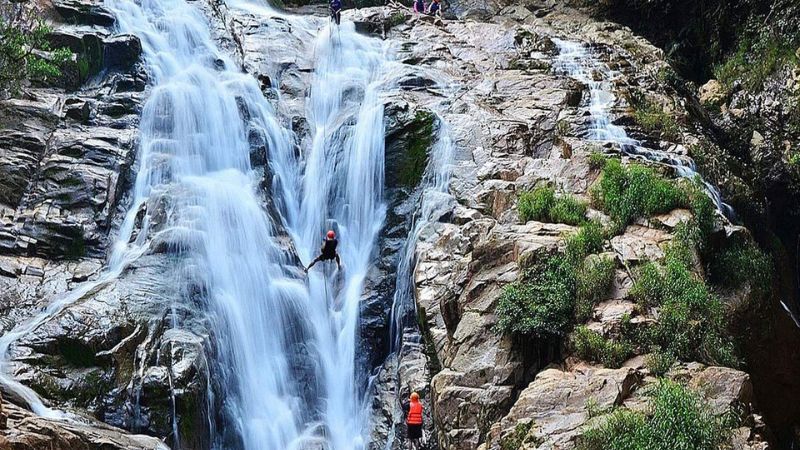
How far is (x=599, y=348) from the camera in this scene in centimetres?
1211

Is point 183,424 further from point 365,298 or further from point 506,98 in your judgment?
point 506,98

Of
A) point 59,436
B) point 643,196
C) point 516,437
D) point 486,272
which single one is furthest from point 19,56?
point 643,196

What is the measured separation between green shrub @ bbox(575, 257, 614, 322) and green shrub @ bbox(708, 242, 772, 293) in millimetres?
2360

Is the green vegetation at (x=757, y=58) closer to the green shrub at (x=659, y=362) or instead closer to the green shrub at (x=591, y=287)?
the green shrub at (x=591, y=287)

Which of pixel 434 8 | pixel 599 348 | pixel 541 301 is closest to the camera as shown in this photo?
pixel 599 348

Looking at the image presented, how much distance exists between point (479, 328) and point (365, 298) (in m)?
4.47

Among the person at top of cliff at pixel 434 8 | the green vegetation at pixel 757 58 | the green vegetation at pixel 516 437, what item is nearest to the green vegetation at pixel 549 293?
the green vegetation at pixel 516 437

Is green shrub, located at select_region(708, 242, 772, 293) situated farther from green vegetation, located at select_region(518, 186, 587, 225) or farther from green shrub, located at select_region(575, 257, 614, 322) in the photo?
green vegetation, located at select_region(518, 186, 587, 225)

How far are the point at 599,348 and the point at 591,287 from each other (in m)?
1.40

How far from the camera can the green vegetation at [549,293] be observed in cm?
1295

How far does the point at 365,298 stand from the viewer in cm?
1750

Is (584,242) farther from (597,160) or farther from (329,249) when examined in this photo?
(329,249)

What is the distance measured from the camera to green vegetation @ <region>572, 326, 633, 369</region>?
39.1ft

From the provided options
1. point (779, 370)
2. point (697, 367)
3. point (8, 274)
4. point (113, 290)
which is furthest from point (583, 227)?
point (8, 274)
